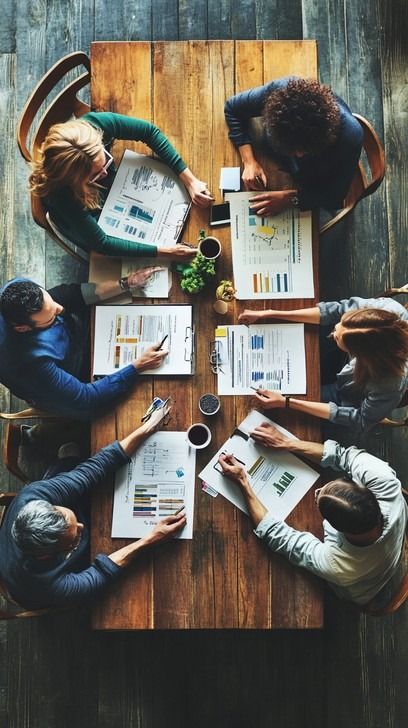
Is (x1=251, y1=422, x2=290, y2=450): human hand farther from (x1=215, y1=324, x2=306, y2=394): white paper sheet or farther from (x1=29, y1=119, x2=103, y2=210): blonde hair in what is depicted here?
(x1=29, y1=119, x2=103, y2=210): blonde hair

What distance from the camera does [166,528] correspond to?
2.12 metres

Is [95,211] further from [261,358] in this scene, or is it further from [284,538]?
[284,538]

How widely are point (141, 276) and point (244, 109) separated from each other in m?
0.73

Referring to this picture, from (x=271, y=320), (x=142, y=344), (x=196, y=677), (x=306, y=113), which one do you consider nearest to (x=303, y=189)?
(x=306, y=113)

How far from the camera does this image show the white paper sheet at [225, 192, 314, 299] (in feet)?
7.37

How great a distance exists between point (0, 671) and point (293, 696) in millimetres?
1373

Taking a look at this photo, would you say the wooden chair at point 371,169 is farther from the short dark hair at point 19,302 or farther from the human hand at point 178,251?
the short dark hair at point 19,302

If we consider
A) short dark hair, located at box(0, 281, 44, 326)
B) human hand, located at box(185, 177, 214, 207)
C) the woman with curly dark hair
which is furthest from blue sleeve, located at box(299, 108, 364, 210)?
short dark hair, located at box(0, 281, 44, 326)

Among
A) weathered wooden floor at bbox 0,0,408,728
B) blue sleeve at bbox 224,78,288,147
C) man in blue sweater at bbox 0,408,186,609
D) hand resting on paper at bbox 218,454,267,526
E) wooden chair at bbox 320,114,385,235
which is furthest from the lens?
weathered wooden floor at bbox 0,0,408,728

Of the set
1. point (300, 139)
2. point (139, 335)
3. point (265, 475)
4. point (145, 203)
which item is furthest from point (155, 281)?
point (265, 475)

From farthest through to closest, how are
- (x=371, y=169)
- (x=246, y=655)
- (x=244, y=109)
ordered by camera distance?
(x=246, y=655), (x=371, y=169), (x=244, y=109)

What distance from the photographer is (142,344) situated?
7.33 ft

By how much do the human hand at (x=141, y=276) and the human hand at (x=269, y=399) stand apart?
0.59m

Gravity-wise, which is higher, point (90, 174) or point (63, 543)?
point (90, 174)
